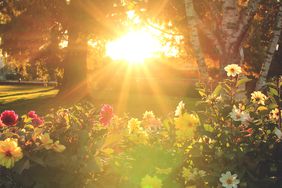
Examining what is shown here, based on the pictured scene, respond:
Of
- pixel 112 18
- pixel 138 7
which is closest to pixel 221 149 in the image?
pixel 138 7

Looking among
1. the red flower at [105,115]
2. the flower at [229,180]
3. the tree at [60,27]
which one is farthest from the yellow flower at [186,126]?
the tree at [60,27]

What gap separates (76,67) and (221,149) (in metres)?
29.5

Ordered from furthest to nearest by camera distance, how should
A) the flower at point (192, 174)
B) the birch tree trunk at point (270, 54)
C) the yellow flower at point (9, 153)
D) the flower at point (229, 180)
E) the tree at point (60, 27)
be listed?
the tree at point (60, 27), the birch tree trunk at point (270, 54), the flower at point (192, 174), the flower at point (229, 180), the yellow flower at point (9, 153)

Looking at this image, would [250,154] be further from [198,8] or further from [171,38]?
[171,38]

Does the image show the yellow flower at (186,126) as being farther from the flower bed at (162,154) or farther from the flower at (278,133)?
the flower at (278,133)

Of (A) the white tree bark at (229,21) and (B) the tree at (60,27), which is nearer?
(A) the white tree bark at (229,21)

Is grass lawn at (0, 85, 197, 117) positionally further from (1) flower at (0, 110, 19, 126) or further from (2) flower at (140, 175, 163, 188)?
(2) flower at (140, 175, 163, 188)

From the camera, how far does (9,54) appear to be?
105 feet

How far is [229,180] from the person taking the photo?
12.4ft

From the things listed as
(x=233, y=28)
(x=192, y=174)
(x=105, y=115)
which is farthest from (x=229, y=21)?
(x=192, y=174)

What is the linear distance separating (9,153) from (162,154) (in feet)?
4.16

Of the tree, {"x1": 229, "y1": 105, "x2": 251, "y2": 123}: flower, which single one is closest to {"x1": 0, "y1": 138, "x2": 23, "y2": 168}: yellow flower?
{"x1": 229, "y1": 105, "x2": 251, "y2": 123}: flower

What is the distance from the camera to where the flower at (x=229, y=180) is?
147 inches

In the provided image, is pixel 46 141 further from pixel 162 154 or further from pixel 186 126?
pixel 186 126
